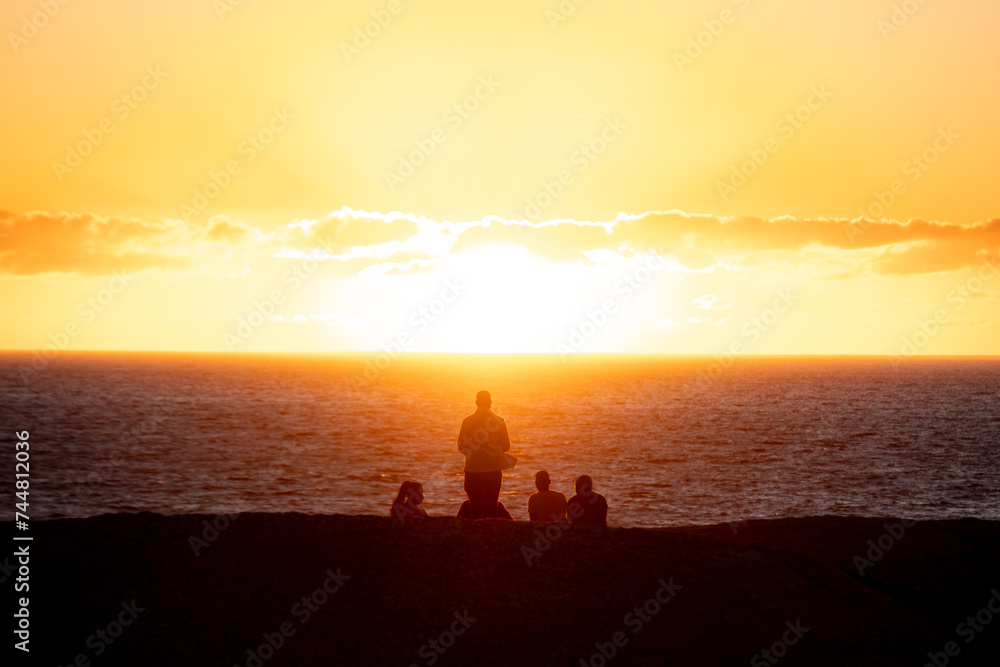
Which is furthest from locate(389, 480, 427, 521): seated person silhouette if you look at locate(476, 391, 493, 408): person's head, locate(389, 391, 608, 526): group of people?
locate(476, 391, 493, 408): person's head

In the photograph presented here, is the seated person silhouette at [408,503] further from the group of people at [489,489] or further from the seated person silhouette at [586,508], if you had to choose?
the seated person silhouette at [586,508]

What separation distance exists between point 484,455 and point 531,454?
65350 mm

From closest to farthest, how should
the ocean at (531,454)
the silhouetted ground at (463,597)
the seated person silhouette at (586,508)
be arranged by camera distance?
the silhouetted ground at (463,597)
the seated person silhouette at (586,508)
the ocean at (531,454)

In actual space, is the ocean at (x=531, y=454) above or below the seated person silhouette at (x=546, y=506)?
below

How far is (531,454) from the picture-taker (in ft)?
258

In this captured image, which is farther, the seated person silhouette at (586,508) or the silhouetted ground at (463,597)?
the seated person silhouette at (586,508)

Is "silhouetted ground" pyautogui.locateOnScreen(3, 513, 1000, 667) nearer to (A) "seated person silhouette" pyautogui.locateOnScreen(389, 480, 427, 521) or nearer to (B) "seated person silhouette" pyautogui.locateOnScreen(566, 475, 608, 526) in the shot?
(A) "seated person silhouette" pyautogui.locateOnScreen(389, 480, 427, 521)

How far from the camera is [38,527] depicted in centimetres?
1261

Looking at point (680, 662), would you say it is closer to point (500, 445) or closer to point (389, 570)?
point (389, 570)

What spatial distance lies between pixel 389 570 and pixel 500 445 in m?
3.22

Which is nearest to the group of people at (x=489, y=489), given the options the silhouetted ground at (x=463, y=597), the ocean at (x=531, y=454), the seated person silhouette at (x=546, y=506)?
the seated person silhouette at (x=546, y=506)

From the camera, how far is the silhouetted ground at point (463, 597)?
10055 mm

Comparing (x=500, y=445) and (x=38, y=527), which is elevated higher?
(x=500, y=445)

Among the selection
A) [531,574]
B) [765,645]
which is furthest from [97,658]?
[765,645]
